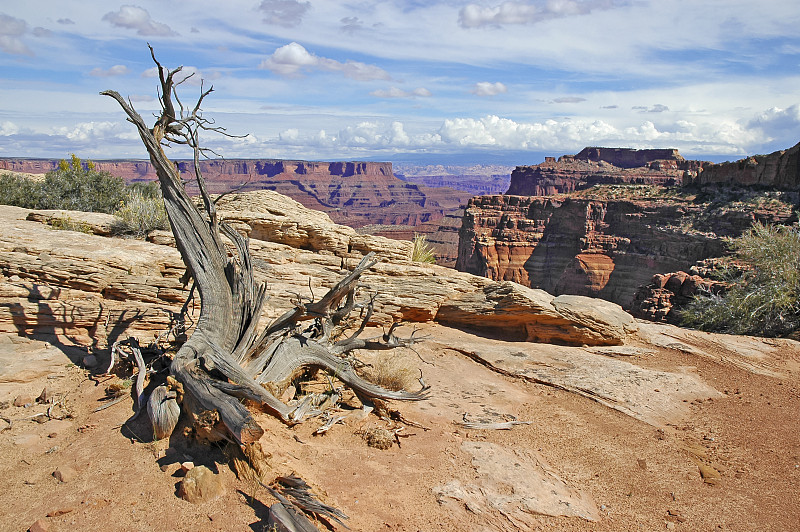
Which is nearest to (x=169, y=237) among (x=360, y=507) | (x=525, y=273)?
(x=360, y=507)

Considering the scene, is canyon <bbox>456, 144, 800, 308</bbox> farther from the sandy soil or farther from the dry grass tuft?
the dry grass tuft

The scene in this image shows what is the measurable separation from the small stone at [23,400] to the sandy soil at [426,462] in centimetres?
7

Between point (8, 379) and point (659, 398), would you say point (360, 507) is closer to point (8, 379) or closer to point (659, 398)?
point (8, 379)

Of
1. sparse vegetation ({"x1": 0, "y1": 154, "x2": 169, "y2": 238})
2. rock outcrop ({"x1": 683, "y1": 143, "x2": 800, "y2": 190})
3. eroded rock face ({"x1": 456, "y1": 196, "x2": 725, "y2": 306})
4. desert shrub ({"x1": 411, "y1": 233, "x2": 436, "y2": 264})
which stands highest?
rock outcrop ({"x1": 683, "y1": 143, "x2": 800, "y2": 190})

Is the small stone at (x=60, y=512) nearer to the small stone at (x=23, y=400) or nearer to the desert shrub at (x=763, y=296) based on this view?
the small stone at (x=23, y=400)

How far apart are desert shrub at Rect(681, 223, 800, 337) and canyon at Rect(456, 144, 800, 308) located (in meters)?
21.0

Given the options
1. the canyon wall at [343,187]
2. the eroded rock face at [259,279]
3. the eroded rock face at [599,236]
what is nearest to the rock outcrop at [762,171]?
the eroded rock face at [599,236]

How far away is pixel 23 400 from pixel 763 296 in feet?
55.0

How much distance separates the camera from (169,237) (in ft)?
34.5

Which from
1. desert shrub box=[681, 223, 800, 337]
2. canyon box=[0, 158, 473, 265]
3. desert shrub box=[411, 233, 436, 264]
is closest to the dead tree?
desert shrub box=[411, 233, 436, 264]

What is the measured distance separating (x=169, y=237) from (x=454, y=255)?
7408 centimetres

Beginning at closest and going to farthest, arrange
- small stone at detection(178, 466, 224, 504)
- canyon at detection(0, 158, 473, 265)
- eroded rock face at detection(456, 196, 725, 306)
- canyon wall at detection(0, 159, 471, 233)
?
small stone at detection(178, 466, 224, 504) < eroded rock face at detection(456, 196, 725, 306) < canyon at detection(0, 158, 473, 265) < canyon wall at detection(0, 159, 471, 233)

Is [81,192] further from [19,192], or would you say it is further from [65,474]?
[65,474]

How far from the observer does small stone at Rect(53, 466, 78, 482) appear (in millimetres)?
4715
